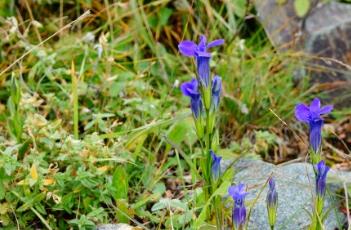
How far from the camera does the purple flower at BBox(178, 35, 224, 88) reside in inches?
65.9

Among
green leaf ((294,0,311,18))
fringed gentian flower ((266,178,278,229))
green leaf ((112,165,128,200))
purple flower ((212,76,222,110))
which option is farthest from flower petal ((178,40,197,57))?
green leaf ((294,0,311,18))

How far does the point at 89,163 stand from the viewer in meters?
2.15

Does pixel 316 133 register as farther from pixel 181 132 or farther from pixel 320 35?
pixel 320 35

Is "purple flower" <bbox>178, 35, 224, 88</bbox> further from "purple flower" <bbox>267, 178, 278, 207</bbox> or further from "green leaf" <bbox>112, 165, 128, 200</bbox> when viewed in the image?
"green leaf" <bbox>112, 165, 128, 200</bbox>

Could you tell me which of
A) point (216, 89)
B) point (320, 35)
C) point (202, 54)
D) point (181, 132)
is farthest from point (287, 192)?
point (320, 35)

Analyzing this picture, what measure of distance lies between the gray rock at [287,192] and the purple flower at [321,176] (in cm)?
32

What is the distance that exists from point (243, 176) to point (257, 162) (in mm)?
104

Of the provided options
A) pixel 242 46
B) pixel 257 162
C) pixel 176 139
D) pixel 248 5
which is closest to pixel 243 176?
pixel 257 162

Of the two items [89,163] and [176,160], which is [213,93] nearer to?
[89,163]

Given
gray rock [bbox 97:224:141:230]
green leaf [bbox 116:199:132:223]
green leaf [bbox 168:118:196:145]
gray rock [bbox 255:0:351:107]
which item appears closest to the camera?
gray rock [bbox 97:224:141:230]

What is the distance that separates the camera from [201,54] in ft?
5.51

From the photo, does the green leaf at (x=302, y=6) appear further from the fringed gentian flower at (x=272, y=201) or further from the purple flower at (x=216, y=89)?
the fringed gentian flower at (x=272, y=201)

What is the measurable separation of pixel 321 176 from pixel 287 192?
1.90ft

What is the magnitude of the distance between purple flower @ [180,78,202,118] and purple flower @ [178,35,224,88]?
0.03 m
